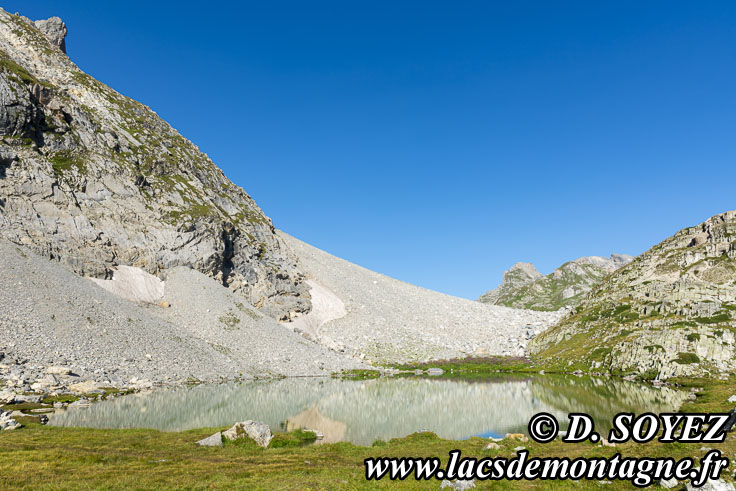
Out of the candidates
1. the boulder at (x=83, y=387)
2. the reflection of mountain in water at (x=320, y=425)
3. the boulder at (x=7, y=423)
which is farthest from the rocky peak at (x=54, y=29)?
the reflection of mountain in water at (x=320, y=425)

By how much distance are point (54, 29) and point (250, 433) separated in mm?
228122

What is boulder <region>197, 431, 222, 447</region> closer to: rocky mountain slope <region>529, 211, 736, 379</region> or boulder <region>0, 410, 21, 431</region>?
boulder <region>0, 410, 21, 431</region>

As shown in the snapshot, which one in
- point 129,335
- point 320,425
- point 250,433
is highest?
point 129,335

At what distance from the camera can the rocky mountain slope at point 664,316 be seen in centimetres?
7494

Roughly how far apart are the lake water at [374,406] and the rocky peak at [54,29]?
194 metres

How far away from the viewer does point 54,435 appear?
31.8m

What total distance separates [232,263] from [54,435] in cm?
9642

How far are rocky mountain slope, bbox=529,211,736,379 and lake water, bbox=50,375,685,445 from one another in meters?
13.9

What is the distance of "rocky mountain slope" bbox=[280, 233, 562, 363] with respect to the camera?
117312mm

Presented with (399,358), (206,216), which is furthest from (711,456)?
(206,216)

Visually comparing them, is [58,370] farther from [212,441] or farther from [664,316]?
[664,316]

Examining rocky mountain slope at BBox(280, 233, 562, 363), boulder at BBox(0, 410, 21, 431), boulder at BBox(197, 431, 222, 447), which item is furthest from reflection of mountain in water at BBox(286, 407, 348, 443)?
rocky mountain slope at BBox(280, 233, 562, 363)

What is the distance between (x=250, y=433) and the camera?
107 ft

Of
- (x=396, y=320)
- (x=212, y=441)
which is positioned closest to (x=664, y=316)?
(x=396, y=320)
